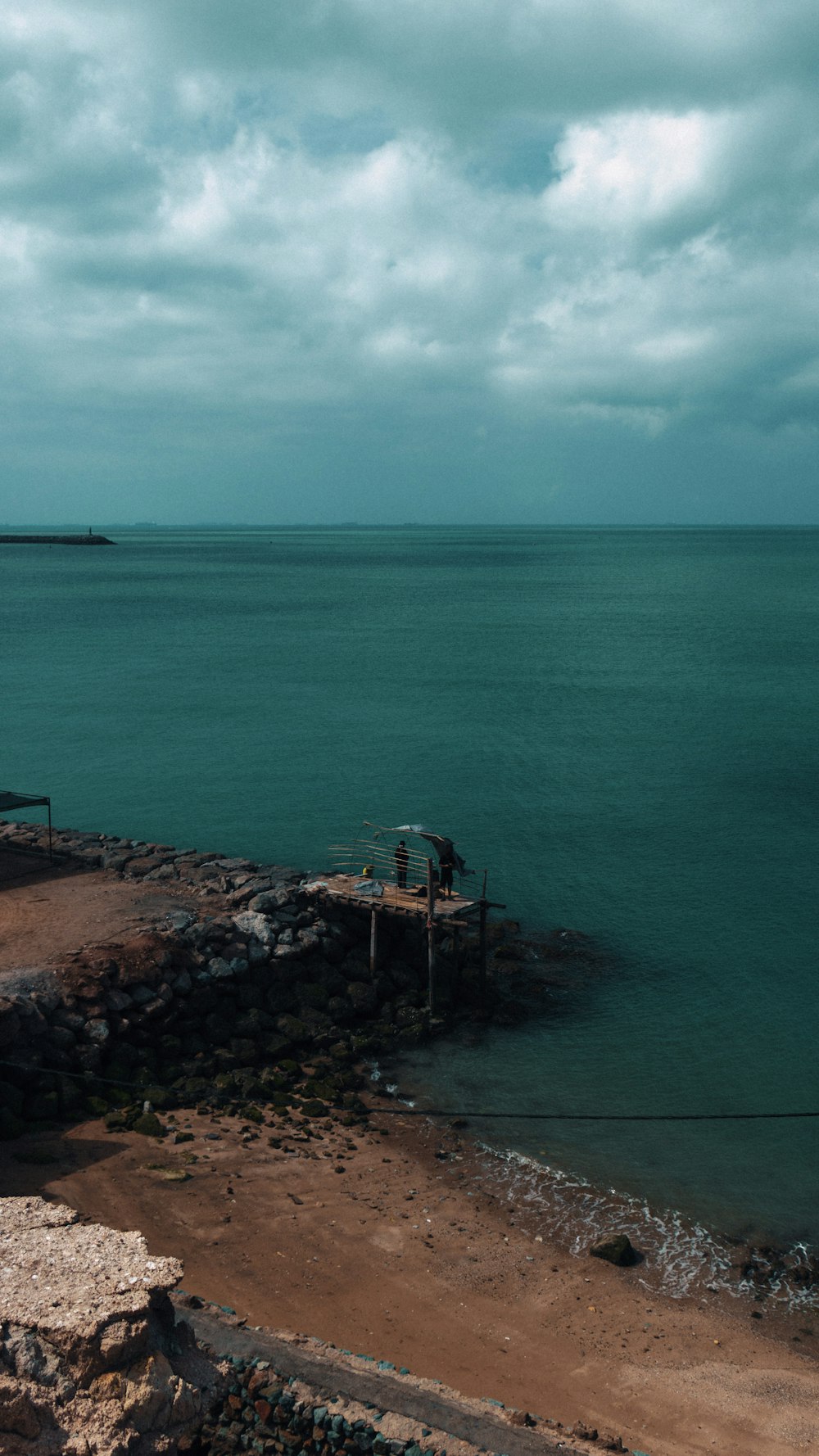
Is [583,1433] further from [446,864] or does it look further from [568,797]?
[568,797]

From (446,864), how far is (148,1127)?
10.9m

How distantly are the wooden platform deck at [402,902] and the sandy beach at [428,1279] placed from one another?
21.2 feet

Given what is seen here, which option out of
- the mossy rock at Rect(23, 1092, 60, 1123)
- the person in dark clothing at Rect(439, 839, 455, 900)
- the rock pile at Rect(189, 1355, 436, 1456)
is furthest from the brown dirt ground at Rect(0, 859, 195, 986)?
the rock pile at Rect(189, 1355, 436, 1456)

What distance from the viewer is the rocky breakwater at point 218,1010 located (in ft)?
71.9

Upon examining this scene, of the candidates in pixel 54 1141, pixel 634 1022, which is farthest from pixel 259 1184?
pixel 634 1022

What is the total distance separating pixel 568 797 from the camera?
152 feet

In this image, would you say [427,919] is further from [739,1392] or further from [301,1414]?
[301,1414]

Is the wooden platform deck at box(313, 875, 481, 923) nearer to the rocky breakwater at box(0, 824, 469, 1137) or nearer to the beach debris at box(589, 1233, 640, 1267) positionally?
the rocky breakwater at box(0, 824, 469, 1137)

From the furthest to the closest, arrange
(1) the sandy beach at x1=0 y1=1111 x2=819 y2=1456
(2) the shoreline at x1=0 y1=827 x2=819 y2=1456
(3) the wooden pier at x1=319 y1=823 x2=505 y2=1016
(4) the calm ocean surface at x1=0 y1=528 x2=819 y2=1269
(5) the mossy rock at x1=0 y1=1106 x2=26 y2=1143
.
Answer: (3) the wooden pier at x1=319 y1=823 x2=505 y2=1016 < (4) the calm ocean surface at x1=0 y1=528 x2=819 y2=1269 < (5) the mossy rock at x1=0 y1=1106 x2=26 y2=1143 < (2) the shoreline at x1=0 y1=827 x2=819 y2=1456 < (1) the sandy beach at x1=0 y1=1111 x2=819 y2=1456

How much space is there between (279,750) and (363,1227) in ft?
121

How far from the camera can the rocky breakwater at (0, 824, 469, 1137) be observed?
2192cm

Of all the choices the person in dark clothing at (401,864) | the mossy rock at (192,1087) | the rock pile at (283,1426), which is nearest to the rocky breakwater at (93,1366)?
the rock pile at (283,1426)

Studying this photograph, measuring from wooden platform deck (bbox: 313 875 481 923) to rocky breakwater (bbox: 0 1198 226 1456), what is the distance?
691 inches

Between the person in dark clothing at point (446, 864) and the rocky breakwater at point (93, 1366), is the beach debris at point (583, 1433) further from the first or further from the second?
the person in dark clothing at point (446, 864)
